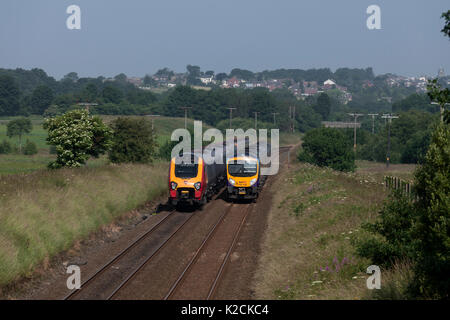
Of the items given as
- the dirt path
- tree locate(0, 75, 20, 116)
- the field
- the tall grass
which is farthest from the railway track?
tree locate(0, 75, 20, 116)

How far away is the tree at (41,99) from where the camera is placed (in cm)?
15225

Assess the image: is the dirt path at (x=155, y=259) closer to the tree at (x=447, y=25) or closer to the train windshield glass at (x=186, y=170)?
the train windshield glass at (x=186, y=170)

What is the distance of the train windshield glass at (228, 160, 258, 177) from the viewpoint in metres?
31.1

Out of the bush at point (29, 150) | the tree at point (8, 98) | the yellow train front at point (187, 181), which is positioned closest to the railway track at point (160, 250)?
the yellow train front at point (187, 181)

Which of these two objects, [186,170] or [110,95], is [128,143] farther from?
[110,95]

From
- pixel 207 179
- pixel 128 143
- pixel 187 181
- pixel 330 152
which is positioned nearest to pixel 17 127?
pixel 330 152

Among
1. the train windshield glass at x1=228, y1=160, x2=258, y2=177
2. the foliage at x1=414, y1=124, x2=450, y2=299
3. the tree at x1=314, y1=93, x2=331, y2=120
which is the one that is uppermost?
the tree at x1=314, y1=93, x2=331, y2=120

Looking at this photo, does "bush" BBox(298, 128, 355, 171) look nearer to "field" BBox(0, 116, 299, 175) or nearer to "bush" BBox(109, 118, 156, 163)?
"field" BBox(0, 116, 299, 175)

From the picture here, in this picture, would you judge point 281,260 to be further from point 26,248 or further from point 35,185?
point 35,185

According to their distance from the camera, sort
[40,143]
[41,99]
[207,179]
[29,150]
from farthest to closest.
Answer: [41,99], [40,143], [29,150], [207,179]

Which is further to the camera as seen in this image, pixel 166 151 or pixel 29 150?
pixel 29 150

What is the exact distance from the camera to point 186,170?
1118 inches

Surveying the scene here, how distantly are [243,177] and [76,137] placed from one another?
43.9 ft

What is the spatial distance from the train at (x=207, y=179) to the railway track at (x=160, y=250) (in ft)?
4.27
